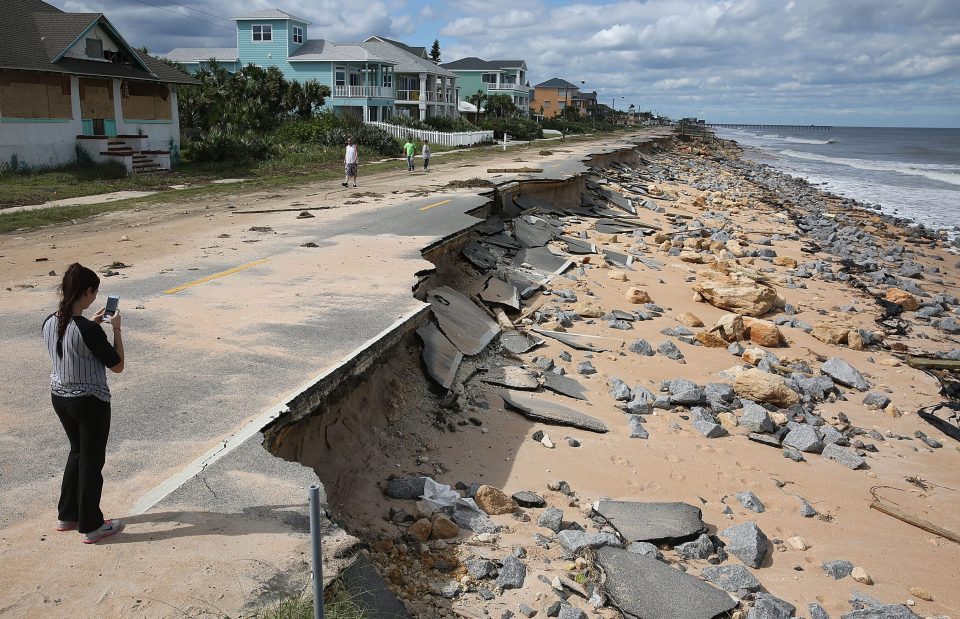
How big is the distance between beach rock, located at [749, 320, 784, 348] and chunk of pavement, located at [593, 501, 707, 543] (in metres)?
6.79

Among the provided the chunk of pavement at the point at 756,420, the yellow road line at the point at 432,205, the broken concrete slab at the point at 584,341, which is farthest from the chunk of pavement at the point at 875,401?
the yellow road line at the point at 432,205

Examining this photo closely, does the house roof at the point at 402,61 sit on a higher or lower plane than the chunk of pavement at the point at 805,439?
higher

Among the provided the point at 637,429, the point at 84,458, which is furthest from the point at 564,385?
the point at 84,458

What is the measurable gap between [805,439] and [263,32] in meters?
51.3

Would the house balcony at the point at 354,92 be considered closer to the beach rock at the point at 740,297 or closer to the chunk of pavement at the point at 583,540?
the beach rock at the point at 740,297

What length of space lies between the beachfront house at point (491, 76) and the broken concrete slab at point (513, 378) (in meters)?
Result: 82.8

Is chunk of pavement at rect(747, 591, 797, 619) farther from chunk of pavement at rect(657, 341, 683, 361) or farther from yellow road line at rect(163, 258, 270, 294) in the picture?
yellow road line at rect(163, 258, 270, 294)

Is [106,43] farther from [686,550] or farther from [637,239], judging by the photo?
[686,550]

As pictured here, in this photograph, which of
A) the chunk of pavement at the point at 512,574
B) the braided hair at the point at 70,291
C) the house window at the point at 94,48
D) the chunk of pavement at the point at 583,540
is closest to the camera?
the braided hair at the point at 70,291

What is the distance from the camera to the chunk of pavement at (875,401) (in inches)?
395

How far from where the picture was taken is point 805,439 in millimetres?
8438

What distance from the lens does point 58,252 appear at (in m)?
12.4

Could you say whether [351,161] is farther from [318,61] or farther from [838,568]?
[318,61]

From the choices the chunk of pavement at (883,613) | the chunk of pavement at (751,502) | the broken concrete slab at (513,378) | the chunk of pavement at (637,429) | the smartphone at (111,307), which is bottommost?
the chunk of pavement at (751,502)
